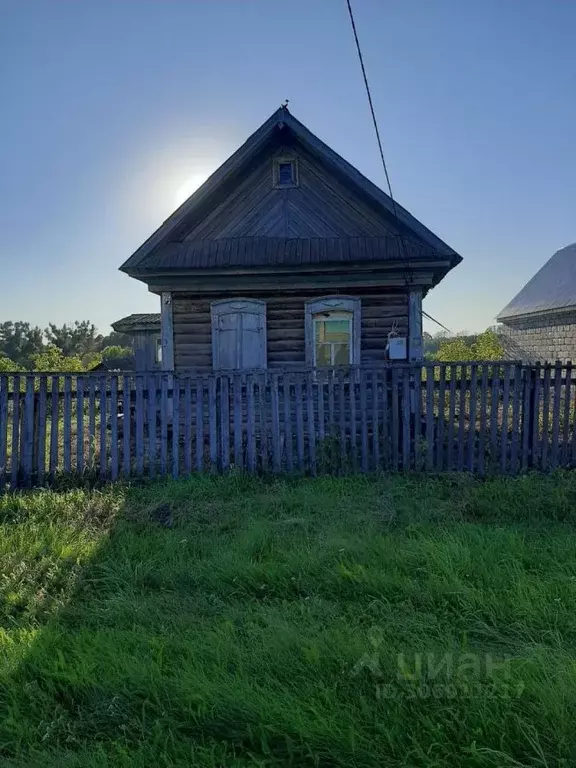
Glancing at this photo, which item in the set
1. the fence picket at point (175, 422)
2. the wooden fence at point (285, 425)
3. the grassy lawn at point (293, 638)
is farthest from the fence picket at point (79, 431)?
the grassy lawn at point (293, 638)

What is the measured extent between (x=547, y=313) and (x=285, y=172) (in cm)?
1339

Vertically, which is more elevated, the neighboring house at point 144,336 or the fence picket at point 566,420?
the neighboring house at point 144,336

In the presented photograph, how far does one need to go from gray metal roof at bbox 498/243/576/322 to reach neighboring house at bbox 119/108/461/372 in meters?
10.8

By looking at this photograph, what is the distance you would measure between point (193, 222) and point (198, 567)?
7847mm

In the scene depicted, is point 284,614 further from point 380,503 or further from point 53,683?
point 380,503

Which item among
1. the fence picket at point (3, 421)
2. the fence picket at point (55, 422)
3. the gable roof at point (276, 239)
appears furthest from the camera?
the gable roof at point (276, 239)

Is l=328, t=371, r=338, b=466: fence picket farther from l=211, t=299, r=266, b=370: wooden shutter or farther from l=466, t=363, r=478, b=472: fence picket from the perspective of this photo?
l=211, t=299, r=266, b=370: wooden shutter

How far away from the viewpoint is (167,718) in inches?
83.2

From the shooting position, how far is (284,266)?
8789mm

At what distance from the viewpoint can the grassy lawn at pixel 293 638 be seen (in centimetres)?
195

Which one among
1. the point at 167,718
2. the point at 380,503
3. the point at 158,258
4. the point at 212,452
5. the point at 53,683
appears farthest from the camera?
the point at 158,258

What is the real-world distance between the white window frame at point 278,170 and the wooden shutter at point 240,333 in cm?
261

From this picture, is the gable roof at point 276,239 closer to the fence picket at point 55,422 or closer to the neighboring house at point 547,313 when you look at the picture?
the fence picket at point 55,422

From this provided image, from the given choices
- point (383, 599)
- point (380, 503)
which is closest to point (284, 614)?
point (383, 599)
